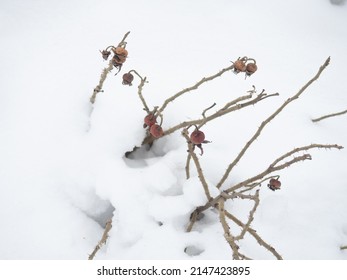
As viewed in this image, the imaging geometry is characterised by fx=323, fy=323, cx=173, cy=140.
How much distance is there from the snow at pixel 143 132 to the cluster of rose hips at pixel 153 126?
0.32ft

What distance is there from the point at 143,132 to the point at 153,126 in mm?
156

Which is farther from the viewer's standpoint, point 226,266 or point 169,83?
point 169,83

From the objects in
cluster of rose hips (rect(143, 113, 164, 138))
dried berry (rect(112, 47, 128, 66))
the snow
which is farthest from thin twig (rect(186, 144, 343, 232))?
dried berry (rect(112, 47, 128, 66))

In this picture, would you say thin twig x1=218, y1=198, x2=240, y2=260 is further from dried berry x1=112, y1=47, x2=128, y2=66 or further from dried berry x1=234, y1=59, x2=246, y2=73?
dried berry x1=112, y1=47, x2=128, y2=66

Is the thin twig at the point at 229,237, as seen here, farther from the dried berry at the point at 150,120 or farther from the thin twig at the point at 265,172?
the dried berry at the point at 150,120

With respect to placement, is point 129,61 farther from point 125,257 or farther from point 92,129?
point 125,257

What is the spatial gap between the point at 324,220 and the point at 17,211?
1.05 meters

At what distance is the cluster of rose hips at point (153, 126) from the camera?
1.06m

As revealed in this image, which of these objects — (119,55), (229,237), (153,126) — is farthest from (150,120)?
(229,237)

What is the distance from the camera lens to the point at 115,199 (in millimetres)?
1077

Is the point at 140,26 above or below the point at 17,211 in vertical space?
above

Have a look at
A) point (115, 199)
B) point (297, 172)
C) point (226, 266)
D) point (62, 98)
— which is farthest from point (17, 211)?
point (297, 172)

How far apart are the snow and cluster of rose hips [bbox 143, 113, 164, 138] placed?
10 cm

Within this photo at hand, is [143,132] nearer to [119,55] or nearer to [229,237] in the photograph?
[119,55]
